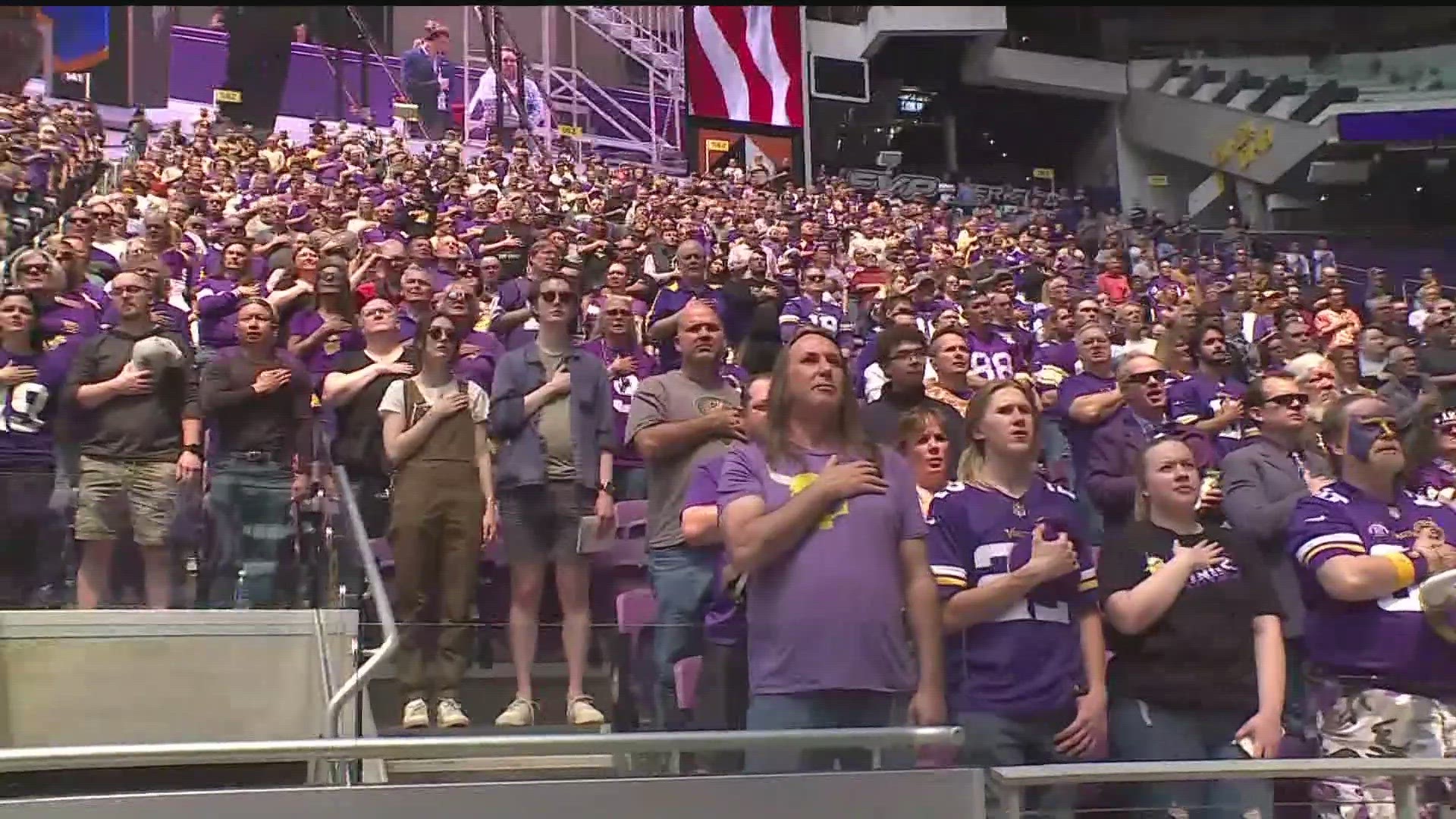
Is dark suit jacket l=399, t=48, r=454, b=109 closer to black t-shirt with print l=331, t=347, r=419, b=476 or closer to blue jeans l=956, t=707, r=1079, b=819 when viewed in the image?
black t-shirt with print l=331, t=347, r=419, b=476

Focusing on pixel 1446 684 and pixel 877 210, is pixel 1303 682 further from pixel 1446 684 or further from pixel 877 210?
pixel 877 210

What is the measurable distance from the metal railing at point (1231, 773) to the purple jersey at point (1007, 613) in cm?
36

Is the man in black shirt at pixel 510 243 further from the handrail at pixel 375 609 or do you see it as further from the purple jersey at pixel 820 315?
the handrail at pixel 375 609

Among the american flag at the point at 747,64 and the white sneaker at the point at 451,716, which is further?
the american flag at the point at 747,64

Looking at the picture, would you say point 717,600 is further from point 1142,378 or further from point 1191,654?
point 1142,378

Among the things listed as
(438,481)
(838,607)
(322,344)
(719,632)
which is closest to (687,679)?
(719,632)

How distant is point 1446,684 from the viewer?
9.44 feet

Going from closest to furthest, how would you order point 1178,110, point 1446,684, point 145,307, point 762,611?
point 762,611, point 1446,684, point 145,307, point 1178,110

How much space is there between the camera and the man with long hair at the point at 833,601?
2574mm

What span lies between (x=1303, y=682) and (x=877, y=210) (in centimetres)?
630

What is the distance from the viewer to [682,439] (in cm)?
356

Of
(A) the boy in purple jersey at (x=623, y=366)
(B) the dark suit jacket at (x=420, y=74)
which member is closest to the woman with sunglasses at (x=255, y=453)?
(A) the boy in purple jersey at (x=623, y=366)

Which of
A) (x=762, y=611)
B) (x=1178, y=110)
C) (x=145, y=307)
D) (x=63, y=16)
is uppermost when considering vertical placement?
(x=1178, y=110)

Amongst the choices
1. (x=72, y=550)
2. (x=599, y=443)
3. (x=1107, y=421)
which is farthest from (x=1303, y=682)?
(x=72, y=550)
